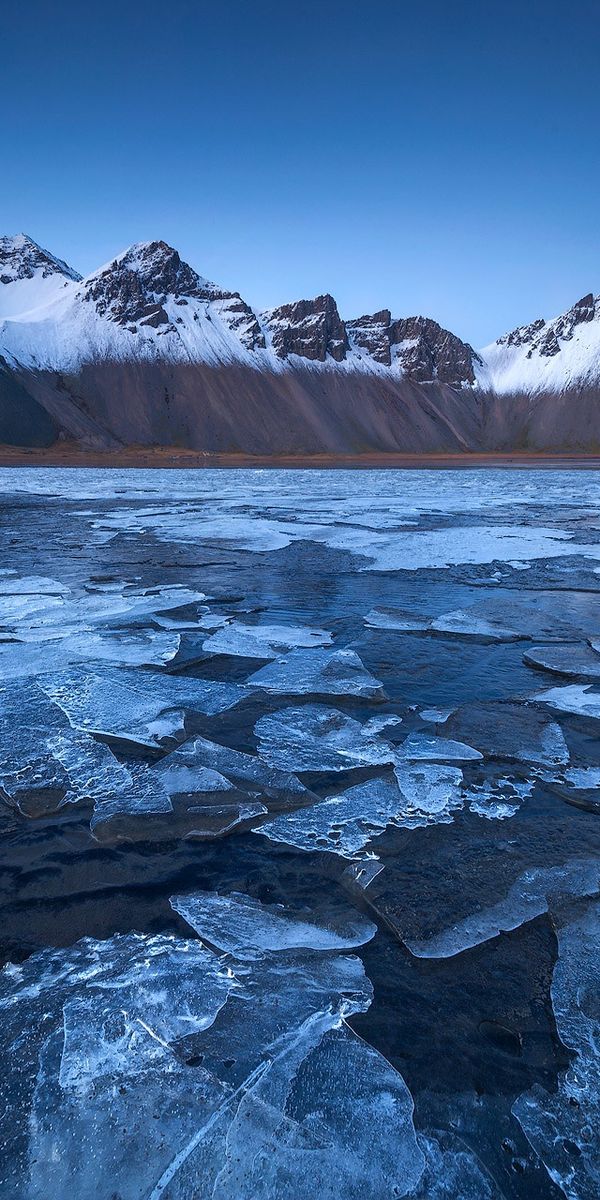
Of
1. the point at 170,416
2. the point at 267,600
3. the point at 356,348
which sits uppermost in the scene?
the point at 356,348

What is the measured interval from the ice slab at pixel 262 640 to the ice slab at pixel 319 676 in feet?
0.62

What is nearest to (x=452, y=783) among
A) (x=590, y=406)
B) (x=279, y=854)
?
(x=279, y=854)

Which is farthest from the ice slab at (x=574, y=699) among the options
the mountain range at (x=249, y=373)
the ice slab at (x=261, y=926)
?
the mountain range at (x=249, y=373)

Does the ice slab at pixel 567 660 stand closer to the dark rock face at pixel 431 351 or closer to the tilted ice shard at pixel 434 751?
the tilted ice shard at pixel 434 751

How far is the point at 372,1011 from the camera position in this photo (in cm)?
144

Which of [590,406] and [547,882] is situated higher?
[590,406]

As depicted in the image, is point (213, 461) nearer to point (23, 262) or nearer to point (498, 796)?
point (498, 796)

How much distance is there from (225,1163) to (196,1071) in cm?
19

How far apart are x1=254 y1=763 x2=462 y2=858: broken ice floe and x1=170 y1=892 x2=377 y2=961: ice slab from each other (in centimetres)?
29

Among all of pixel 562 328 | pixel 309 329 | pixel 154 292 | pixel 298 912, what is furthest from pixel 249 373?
pixel 298 912

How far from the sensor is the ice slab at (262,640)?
401 cm

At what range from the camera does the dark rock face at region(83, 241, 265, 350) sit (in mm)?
99375

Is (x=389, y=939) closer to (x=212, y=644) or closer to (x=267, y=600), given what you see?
(x=212, y=644)

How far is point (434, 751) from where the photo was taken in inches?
104
